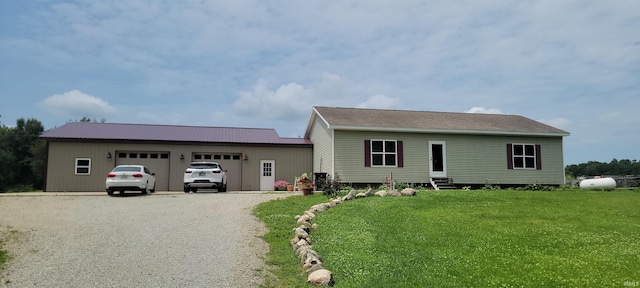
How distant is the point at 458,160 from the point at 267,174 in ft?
33.1

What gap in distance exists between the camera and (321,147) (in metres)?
23.4

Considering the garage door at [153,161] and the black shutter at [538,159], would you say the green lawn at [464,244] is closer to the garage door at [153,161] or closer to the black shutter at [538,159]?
the black shutter at [538,159]

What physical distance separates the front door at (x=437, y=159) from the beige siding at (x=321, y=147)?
490cm

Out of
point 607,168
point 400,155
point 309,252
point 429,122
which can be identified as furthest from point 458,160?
point 607,168

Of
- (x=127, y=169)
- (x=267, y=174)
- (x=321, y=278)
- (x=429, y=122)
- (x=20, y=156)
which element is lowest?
(x=321, y=278)

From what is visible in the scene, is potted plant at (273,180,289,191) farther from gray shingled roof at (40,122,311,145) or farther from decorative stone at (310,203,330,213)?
decorative stone at (310,203,330,213)

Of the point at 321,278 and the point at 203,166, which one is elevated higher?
the point at 203,166

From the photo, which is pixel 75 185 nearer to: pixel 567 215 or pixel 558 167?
pixel 567 215

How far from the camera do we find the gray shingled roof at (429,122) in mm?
21406

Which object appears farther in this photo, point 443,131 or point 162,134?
point 162,134

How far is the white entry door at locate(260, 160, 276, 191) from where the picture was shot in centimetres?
2483

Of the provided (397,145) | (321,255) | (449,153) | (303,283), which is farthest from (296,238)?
(449,153)

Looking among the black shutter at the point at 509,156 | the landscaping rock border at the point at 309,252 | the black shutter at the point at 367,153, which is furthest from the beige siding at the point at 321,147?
the black shutter at the point at 509,156

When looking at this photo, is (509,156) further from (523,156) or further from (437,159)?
(437,159)
